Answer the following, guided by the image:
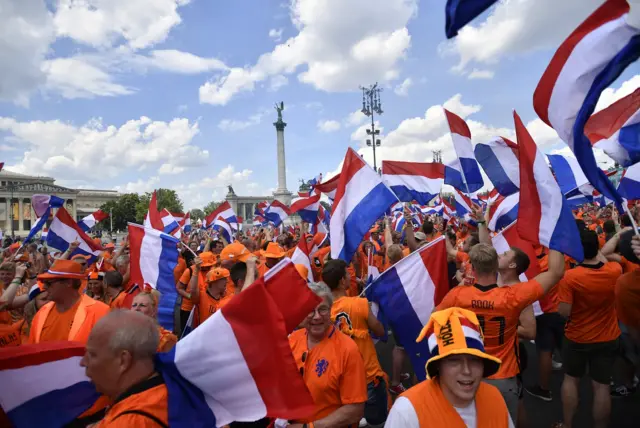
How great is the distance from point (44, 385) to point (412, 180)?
694 centimetres

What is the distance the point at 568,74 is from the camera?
2.67m

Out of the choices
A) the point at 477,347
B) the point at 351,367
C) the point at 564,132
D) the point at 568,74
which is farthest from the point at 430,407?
the point at 568,74

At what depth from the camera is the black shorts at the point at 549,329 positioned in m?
5.02

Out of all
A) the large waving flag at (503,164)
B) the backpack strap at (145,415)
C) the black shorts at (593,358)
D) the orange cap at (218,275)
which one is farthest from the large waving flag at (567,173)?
the backpack strap at (145,415)

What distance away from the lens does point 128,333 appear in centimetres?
186

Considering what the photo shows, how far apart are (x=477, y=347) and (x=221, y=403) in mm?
1281

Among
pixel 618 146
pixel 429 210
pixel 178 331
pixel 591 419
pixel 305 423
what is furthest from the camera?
pixel 429 210

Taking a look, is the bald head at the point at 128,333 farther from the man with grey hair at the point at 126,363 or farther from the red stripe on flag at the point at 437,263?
the red stripe on flag at the point at 437,263

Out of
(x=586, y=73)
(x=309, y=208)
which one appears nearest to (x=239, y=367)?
(x=586, y=73)

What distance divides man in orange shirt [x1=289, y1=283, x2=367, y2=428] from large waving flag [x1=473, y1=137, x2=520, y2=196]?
469 cm

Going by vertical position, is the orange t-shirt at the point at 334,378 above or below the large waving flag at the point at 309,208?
below

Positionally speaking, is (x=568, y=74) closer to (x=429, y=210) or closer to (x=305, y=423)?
(x=305, y=423)

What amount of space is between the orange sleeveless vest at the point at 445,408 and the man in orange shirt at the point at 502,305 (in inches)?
44.8

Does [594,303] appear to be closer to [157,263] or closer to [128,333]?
[128,333]
